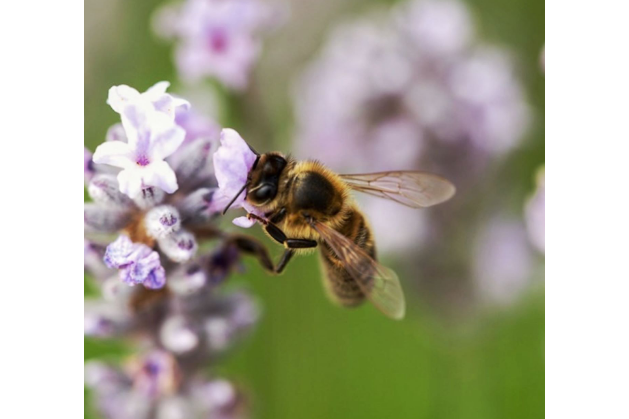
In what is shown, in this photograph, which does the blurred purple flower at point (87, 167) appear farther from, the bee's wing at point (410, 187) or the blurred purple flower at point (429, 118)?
the blurred purple flower at point (429, 118)

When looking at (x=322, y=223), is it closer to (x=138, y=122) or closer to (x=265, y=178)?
(x=265, y=178)

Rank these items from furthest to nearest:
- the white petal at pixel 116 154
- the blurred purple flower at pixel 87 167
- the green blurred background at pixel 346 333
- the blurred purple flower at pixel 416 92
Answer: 1. the green blurred background at pixel 346 333
2. the blurred purple flower at pixel 416 92
3. the blurred purple flower at pixel 87 167
4. the white petal at pixel 116 154

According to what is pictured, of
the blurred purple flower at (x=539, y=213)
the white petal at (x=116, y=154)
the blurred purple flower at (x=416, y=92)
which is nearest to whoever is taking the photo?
the white petal at (x=116, y=154)

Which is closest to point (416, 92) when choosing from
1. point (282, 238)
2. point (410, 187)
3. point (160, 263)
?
point (410, 187)

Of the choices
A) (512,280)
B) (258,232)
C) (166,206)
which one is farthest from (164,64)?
(166,206)

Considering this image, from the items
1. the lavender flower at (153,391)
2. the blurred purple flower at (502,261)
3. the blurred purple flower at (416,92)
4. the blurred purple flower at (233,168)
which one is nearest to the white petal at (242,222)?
the blurred purple flower at (233,168)
